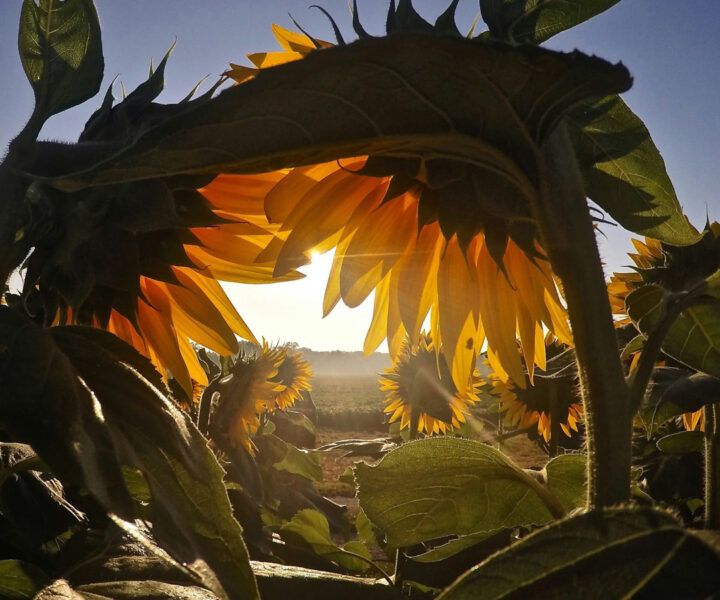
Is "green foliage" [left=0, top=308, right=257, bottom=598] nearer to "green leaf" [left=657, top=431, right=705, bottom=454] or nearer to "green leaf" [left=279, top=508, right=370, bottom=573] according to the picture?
"green leaf" [left=279, top=508, right=370, bottom=573]

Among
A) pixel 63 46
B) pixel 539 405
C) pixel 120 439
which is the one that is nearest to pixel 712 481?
pixel 120 439

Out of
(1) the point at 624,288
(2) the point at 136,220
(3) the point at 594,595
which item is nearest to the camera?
(3) the point at 594,595

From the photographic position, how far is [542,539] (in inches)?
12.5

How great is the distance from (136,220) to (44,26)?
23 centimetres

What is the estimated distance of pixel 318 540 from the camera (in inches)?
62.4

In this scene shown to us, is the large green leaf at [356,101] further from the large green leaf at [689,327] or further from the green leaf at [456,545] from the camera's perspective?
the green leaf at [456,545]

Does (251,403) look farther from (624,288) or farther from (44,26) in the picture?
(44,26)

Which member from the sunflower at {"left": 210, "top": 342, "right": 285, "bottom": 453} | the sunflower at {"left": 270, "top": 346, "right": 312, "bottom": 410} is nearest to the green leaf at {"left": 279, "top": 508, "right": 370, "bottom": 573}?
the sunflower at {"left": 210, "top": 342, "right": 285, "bottom": 453}

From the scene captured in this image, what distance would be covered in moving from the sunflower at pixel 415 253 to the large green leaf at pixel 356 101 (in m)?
0.15

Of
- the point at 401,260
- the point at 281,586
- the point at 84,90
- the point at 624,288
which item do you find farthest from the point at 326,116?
the point at 624,288

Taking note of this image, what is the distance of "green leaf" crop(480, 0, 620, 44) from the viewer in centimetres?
46

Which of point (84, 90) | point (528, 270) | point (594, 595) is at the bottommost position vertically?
point (594, 595)

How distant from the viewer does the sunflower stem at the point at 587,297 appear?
42 centimetres

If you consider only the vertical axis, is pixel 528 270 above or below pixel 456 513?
above
